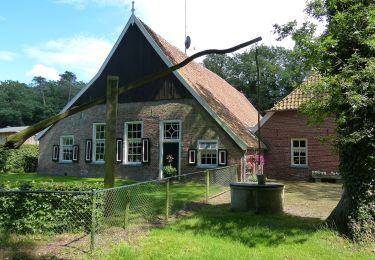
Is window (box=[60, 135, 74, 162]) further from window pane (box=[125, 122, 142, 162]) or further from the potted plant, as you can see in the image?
the potted plant

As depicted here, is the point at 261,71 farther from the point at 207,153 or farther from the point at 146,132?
the point at 207,153

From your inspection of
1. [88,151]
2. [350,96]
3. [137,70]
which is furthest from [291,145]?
[350,96]

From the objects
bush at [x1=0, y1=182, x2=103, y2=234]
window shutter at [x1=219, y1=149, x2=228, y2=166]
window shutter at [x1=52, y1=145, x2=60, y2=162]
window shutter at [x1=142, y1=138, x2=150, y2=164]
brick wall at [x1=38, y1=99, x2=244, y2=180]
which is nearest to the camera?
bush at [x1=0, y1=182, x2=103, y2=234]

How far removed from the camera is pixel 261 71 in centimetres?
5478

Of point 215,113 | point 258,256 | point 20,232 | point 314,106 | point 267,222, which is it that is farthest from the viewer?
point 215,113

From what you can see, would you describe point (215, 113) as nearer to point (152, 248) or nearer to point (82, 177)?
point (82, 177)

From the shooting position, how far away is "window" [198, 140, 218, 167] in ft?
60.7

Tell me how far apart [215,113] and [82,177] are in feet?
29.4

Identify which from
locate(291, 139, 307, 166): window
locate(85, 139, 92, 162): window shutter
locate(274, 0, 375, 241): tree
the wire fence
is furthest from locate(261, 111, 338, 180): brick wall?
the wire fence

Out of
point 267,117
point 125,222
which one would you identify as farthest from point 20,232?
point 267,117

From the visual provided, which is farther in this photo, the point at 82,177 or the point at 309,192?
the point at 82,177

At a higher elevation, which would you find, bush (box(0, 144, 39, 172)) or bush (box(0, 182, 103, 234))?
bush (box(0, 144, 39, 172))

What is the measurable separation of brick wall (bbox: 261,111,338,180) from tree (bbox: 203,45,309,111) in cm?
3051

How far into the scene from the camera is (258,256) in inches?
258
